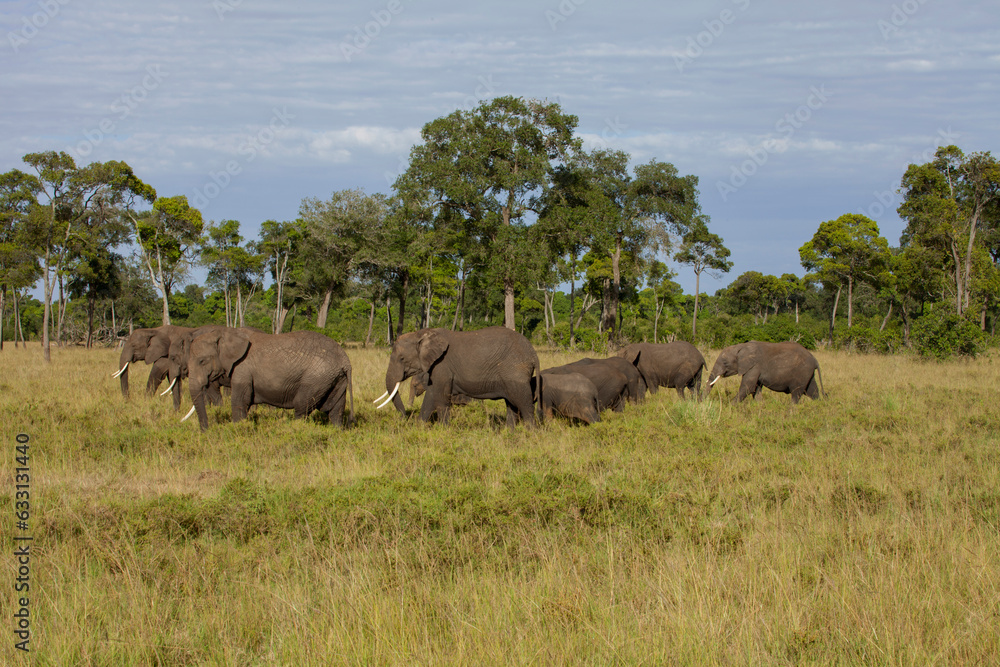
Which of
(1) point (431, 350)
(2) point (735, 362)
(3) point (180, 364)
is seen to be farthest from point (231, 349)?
(2) point (735, 362)

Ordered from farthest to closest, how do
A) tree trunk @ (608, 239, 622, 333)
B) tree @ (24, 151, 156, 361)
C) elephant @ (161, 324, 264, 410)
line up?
tree trunk @ (608, 239, 622, 333) → tree @ (24, 151, 156, 361) → elephant @ (161, 324, 264, 410)

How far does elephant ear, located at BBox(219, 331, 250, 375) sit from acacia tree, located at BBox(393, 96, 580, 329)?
2073 cm

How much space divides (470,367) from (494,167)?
2210 cm

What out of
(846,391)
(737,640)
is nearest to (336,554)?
(737,640)

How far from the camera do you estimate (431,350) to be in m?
12.5

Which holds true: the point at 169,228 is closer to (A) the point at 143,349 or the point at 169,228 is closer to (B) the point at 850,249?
(A) the point at 143,349

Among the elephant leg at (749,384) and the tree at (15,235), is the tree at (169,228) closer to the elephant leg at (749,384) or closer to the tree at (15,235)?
the tree at (15,235)

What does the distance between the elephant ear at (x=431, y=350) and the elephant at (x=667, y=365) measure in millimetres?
5935

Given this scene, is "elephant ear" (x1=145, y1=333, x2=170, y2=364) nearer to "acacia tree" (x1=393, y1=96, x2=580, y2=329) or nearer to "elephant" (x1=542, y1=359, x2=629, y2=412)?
"elephant" (x1=542, y1=359, x2=629, y2=412)

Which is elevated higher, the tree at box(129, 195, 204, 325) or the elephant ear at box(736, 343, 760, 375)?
the tree at box(129, 195, 204, 325)

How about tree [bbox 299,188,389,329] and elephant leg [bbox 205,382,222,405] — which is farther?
tree [bbox 299,188,389,329]

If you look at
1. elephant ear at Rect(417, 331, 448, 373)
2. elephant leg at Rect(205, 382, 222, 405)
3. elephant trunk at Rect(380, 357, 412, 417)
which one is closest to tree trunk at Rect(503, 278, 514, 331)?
elephant leg at Rect(205, 382, 222, 405)

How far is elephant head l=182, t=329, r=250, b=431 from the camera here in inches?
462

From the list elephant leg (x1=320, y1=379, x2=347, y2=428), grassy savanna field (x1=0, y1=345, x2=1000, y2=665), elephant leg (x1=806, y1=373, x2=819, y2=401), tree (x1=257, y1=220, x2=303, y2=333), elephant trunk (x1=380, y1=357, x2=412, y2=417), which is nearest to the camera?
grassy savanna field (x1=0, y1=345, x2=1000, y2=665)
